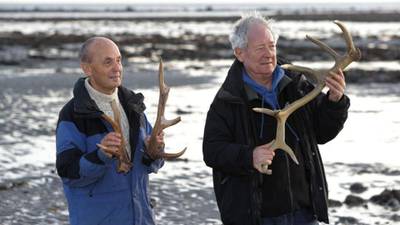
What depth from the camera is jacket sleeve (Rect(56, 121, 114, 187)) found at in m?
3.94

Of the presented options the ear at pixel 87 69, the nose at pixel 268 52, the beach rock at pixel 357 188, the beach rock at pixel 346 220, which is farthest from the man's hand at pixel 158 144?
the beach rock at pixel 357 188

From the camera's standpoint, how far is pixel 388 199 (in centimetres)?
844

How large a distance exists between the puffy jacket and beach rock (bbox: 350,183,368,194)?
17.2 feet

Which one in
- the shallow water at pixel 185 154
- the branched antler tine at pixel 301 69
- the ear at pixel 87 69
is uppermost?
the ear at pixel 87 69

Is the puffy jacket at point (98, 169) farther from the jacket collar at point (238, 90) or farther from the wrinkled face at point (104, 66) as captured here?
the jacket collar at point (238, 90)

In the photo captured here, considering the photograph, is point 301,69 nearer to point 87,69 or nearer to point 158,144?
point 158,144

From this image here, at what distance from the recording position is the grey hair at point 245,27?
410 centimetres

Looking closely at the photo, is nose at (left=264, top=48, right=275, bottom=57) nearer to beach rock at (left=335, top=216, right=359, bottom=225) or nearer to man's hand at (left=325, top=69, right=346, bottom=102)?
man's hand at (left=325, top=69, right=346, bottom=102)

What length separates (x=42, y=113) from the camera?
15367 mm

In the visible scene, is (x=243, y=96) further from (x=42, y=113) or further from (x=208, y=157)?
(x=42, y=113)

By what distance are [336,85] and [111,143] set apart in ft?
3.90

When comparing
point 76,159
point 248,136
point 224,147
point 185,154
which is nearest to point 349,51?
point 248,136

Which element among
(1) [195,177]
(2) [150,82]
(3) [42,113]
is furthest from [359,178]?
(2) [150,82]

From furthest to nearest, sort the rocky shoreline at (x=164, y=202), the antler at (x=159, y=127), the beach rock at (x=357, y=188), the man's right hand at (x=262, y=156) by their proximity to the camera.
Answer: the beach rock at (x=357, y=188), the rocky shoreline at (x=164, y=202), the antler at (x=159, y=127), the man's right hand at (x=262, y=156)
